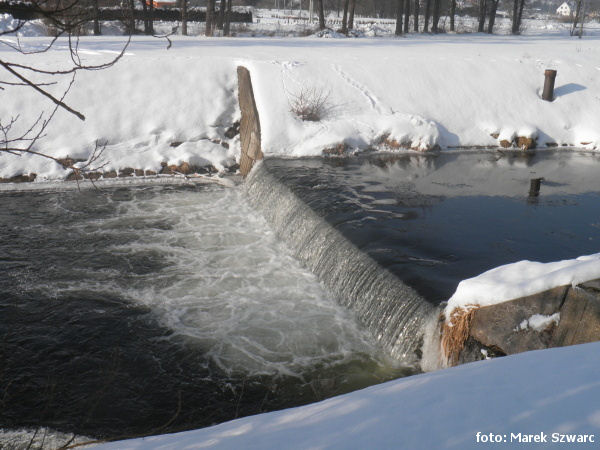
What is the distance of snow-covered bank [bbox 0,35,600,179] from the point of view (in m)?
14.4

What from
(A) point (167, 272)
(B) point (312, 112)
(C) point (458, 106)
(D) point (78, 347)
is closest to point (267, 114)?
(B) point (312, 112)

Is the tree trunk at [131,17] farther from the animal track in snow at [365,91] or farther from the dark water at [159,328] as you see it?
the animal track in snow at [365,91]

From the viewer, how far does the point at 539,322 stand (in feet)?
17.4

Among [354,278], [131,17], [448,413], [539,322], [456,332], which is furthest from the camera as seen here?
[354,278]

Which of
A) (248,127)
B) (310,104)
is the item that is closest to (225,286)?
(248,127)

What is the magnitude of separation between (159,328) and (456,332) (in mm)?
3610

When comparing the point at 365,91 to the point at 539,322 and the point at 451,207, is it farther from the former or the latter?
the point at 539,322

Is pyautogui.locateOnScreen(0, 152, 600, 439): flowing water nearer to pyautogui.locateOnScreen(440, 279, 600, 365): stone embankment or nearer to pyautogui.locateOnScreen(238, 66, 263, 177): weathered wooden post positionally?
pyautogui.locateOnScreen(440, 279, 600, 365): stone embankment

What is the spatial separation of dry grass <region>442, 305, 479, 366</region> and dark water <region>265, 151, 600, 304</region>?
64cm

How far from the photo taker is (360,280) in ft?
25.4

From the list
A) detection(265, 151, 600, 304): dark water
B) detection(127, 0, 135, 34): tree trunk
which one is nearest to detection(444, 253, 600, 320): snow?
detection(265, 151, 600, 304): dark water

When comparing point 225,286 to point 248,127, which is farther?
point 248,127

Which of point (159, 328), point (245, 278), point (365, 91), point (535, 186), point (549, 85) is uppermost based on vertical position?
point (549, 85)

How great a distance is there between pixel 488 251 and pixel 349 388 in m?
3.14
